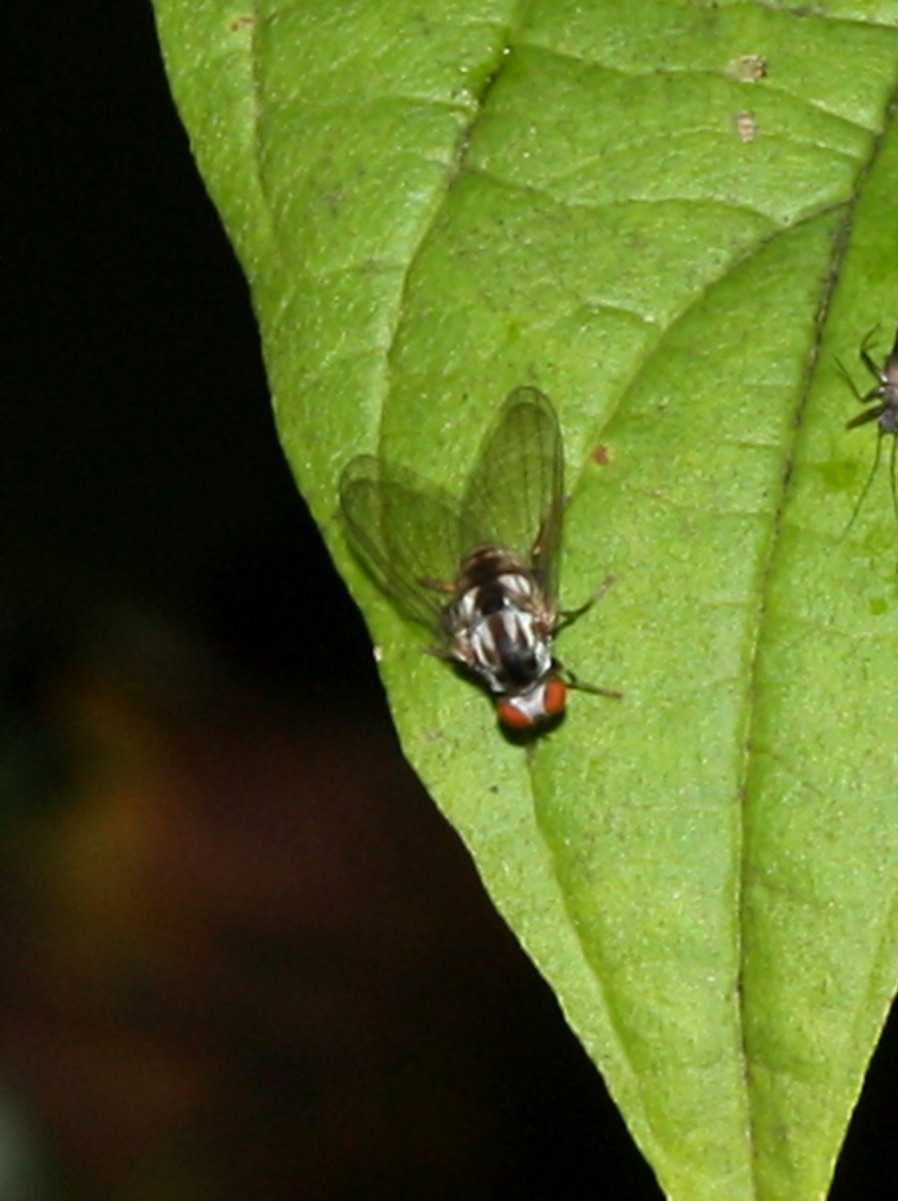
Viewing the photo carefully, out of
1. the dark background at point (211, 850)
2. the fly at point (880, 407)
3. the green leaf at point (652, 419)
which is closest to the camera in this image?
the green leaf at point (652, 419)

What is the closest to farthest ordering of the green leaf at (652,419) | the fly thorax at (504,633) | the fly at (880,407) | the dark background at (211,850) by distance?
the green leaf at (652,419) < the fly at (880,407) < the fly thorax at (504,633) < the dark background at (211,850)

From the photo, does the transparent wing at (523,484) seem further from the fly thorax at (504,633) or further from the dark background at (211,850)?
the dark background at (211,850)

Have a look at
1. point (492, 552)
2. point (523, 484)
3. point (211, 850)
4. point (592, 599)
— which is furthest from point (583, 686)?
point (211, 850)

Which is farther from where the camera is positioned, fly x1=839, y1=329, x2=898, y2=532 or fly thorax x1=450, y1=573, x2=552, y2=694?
fly thorax x1=450, y1=573, x2=552, y2=694

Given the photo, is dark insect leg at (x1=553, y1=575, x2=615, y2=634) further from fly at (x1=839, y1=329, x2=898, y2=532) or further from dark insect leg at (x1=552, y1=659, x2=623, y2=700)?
fly at (x1=839, y1=329, x2=898, y2=532)

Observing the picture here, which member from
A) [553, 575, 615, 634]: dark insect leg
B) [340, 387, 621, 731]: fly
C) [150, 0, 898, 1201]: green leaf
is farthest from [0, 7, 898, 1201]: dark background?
[553, 575, 615, 634]: dark insect leg

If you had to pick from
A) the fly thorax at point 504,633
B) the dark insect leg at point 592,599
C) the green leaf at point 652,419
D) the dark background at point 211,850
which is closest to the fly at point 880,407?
the green leaf at point 652,419
